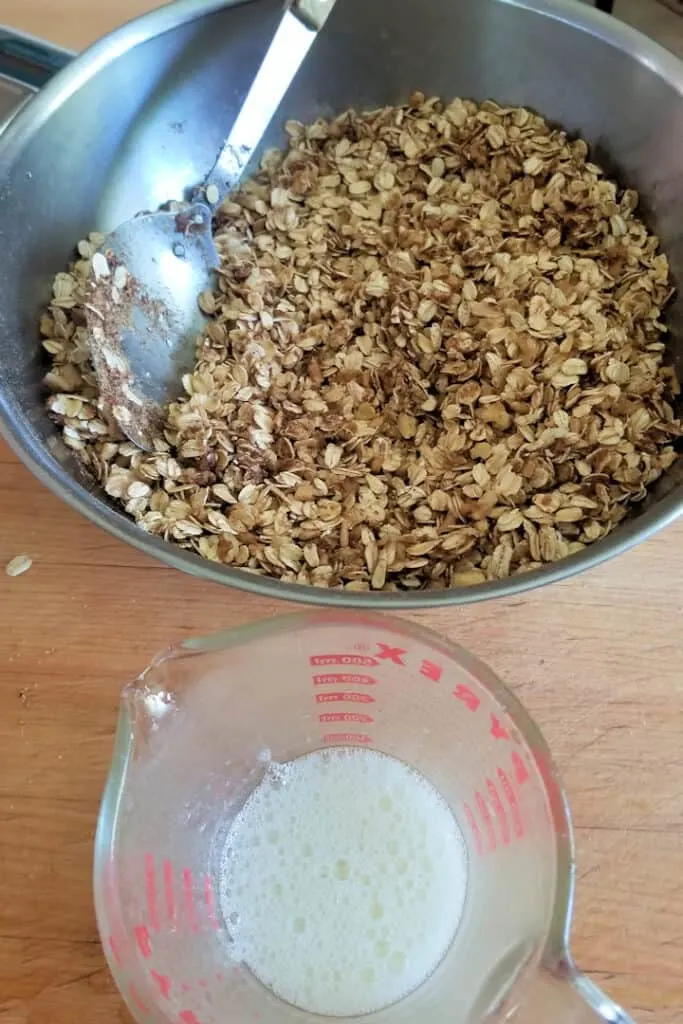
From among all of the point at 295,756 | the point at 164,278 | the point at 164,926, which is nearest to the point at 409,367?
the point at 164,278

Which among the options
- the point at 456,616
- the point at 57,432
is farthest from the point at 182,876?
the point at 57,432

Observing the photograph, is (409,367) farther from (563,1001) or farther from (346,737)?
(563,1001)

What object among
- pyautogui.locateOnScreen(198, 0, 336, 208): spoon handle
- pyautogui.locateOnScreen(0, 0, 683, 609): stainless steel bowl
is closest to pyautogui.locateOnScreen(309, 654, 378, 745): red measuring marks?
pyautogui.locateOnScreen(0, 0, 683, 609): stainless steel bowl

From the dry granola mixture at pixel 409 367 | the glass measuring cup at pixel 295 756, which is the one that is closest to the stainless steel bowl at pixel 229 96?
the dry granola mixture at pixel 409 367

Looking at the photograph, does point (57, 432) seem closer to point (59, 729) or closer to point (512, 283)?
point (59, 729)

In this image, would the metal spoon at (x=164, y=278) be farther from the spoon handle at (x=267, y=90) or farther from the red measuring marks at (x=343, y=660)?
the red measuring marks at (x=343, y=660)

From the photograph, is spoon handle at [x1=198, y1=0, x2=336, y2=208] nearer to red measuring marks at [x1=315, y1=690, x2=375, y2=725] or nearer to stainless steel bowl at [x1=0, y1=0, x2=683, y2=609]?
stainless steel bowl at [x1=0, y1=0, x2=683, y2=609]
